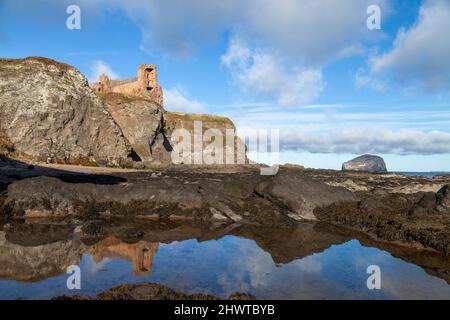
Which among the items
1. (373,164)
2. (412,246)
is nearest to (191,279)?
(412,246)

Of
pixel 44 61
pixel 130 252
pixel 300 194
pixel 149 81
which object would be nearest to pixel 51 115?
pixel 44 61

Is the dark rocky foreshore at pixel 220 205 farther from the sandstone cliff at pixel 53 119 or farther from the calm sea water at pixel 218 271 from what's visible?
the sandstone cliff at pixel 53 119

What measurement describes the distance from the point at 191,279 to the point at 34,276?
14.0 feet

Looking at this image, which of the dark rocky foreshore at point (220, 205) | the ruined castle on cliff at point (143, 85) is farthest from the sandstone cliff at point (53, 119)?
the ruined castle on cliff at point (143, 85)

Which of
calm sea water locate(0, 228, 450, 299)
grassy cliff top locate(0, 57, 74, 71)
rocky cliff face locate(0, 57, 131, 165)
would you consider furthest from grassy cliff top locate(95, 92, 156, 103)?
calm sea water locate(0, 228, 450, 299)

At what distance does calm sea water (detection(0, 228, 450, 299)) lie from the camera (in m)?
9.35

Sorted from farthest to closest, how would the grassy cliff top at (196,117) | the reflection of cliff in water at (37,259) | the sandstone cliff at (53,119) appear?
1. the grassy cliff top at (196,117)
2. the sandstone cliff at (53,119)
3. the reflection of cliff in water at (37,259)

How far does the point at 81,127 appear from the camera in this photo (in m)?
54.5

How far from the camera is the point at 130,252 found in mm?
13062

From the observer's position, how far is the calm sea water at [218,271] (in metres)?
9.35

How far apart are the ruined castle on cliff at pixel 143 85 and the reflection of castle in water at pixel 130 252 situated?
86044 mm

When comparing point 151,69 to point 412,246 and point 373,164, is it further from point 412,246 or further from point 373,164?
point 373,164

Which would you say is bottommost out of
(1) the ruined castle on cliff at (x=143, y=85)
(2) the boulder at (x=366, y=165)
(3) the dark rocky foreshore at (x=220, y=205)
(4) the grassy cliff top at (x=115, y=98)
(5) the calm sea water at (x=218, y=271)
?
(5) the calm sea water at (x=218, y=271)
